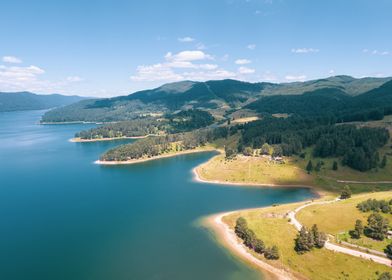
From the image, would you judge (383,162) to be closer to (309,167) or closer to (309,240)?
(309,167)

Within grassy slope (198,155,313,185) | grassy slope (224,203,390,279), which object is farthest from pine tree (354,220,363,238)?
grassy slope (198,155,313,185)

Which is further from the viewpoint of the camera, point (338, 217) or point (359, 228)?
point (338, 217)

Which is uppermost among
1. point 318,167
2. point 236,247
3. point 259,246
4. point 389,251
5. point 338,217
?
point 318,167

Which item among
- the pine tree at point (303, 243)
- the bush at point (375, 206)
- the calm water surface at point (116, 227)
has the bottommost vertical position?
the calm water surface at point (116, 227)

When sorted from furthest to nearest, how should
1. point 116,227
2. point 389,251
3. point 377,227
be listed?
point 116,227, point 377,227, point 389,251

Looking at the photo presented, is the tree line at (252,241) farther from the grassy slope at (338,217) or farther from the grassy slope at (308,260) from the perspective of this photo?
the grassy slope at (338,217)

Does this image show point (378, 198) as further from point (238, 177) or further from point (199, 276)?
point (238, 177)

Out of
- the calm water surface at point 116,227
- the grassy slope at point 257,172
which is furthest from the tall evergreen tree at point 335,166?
the calm water surface at point 116,227

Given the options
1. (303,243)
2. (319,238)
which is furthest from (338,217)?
(303,243)
